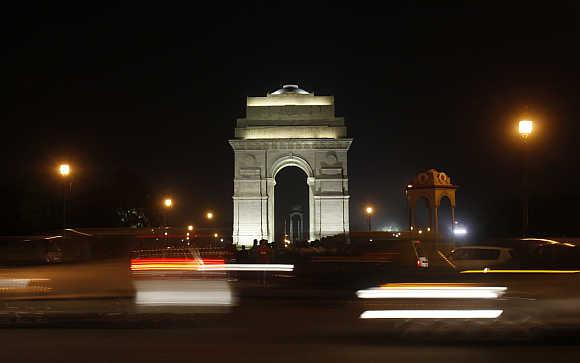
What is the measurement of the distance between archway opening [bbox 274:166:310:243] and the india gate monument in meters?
A: 17.6

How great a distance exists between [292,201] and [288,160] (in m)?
19.5

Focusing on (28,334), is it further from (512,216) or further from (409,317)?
(512,216)

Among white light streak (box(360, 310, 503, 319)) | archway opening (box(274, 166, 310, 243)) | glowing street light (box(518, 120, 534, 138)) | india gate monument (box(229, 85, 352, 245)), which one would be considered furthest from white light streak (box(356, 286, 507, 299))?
archway opening (box(274, 166, 310, 243))

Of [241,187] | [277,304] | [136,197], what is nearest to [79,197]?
[136,197]

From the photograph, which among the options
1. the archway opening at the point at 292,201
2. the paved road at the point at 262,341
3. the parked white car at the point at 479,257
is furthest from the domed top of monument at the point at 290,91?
the paved road at the point at 262,341

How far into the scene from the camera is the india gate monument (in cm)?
5172

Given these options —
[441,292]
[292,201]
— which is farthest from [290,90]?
[441,292]

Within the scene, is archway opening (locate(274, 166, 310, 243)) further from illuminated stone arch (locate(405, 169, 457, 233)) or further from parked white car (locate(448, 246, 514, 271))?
parked white car (locate(448, 246, 514, 271))

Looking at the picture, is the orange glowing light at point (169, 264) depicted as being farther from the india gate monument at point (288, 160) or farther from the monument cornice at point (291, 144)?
the monument cornice at point (291, 144)

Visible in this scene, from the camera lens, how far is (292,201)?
71.9 m

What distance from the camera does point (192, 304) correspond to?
1341 cm

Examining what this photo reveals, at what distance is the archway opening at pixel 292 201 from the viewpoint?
7050cm

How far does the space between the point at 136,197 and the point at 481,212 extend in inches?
1146

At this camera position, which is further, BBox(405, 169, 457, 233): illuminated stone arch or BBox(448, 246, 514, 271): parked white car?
BBox(405, 169, 457, 233): illuminated stone arch
